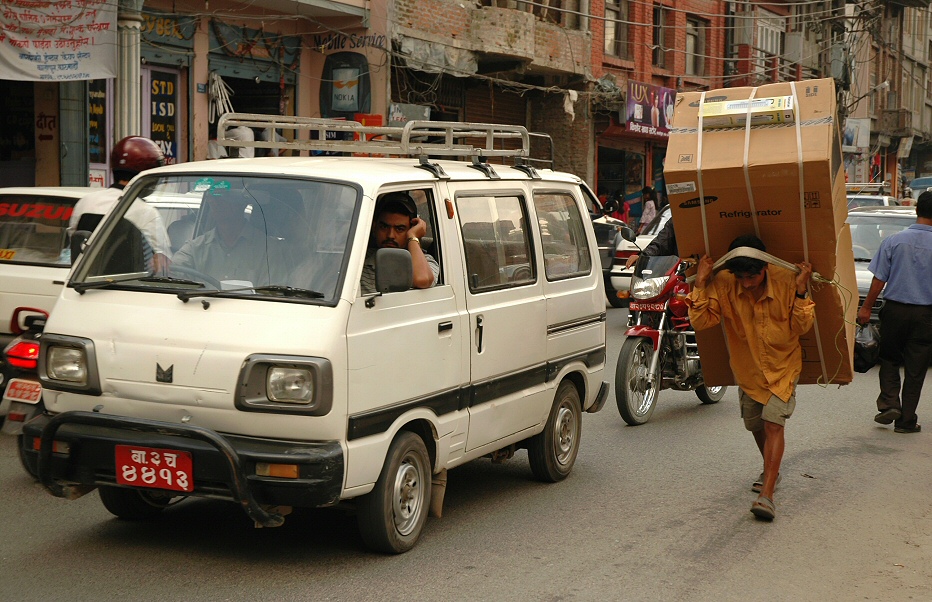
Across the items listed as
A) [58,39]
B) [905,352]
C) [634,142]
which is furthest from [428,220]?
[634,142]

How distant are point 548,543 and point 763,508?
4.49 ft

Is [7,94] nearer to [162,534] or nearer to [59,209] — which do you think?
[59,209]

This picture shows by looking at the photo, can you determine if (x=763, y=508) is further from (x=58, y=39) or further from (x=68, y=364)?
(x=58, y=39)

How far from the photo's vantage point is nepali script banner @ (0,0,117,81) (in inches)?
540

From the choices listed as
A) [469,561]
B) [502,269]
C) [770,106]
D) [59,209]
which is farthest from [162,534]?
[770,106]

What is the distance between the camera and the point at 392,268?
5.06 meters

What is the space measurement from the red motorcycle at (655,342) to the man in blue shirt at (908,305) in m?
1.46

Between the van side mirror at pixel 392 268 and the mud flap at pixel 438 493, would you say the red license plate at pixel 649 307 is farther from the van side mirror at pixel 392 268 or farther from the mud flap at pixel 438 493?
the van side mirror at pixel 392 268

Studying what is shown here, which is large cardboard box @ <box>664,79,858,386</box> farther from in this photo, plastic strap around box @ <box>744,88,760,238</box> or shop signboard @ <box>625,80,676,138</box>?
shop signboard @ <box>625,80,676,138</box>

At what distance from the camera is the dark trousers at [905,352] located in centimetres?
916

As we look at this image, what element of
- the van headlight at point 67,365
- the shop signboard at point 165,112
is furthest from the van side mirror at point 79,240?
the shop signboard at point 165,112

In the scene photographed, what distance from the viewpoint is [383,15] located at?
19.8m

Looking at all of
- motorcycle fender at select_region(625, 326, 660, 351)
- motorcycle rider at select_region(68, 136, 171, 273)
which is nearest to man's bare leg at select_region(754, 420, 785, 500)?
motorcycle fender at select_region(625, 326, 660, 351)

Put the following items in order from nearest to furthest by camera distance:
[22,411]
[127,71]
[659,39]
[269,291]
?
[269,291] < [22,411] < [127,71] < [659,39]
